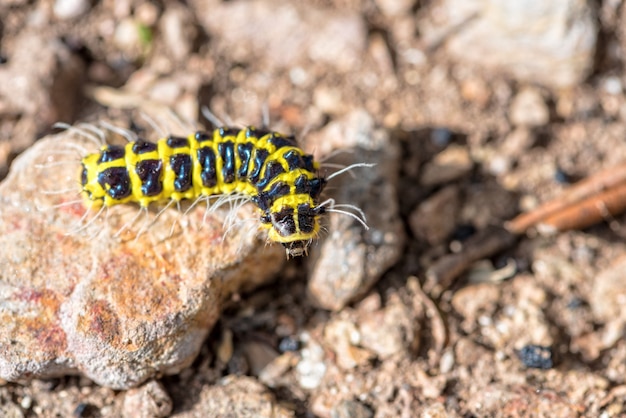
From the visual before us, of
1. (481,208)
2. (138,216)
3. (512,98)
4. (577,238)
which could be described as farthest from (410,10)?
(138,216)

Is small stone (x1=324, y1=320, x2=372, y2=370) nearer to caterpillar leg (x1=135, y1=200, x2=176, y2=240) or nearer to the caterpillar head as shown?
the caterpillar head

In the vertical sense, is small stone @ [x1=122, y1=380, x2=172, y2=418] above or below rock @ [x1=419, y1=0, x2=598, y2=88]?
below

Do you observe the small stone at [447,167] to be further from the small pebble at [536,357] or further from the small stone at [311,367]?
the small stone at [311,367]

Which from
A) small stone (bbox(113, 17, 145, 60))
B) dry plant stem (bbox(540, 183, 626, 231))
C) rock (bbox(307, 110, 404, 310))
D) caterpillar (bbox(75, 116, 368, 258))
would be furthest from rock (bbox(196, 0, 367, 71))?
dry plant stem (bbox(540, 183, 626, 231))

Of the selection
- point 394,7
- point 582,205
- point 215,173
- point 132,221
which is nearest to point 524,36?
point 394,7

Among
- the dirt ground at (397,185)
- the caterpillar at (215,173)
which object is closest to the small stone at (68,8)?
the dirt ground at (397,185)

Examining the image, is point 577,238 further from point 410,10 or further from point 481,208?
point 410,10

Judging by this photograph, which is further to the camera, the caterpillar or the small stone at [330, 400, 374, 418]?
the small stone at [330, 400, 374, 418]
